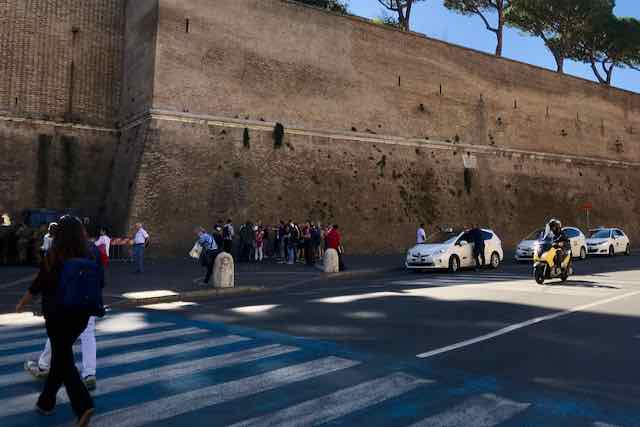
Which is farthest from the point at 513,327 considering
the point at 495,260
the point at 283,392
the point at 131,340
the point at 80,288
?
the point at 495,260

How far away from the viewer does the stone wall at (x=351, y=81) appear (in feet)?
70.7

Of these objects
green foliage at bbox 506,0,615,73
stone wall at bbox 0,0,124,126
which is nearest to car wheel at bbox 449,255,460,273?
stone wall at bbox 0,0,124,126

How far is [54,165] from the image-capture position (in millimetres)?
21672

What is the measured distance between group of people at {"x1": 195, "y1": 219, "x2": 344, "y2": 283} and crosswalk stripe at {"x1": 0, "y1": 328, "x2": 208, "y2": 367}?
8919 millimetres

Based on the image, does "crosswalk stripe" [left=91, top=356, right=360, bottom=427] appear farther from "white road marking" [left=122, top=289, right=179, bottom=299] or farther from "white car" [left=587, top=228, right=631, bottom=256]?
"white car" [left=587, top=228, right=631, bottom=256]

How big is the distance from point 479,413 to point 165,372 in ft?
9.57

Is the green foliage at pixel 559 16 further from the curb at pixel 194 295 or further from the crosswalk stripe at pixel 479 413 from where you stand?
the crosswalk stripe at pixel 479 413

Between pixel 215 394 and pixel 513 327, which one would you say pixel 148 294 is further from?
pixel 513 327

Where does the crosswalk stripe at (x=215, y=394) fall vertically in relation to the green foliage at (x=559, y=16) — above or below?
below

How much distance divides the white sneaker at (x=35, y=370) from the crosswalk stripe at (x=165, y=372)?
19.8 inches

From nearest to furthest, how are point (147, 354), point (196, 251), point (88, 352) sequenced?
1. point (88, 352)
2. point (147, 354)
3. point (196, 251)

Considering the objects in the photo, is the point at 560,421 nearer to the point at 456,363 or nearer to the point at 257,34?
the point at 456,363

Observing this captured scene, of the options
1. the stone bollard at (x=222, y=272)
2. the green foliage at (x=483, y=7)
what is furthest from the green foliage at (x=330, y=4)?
the stone bollard at (x=222, y=272)

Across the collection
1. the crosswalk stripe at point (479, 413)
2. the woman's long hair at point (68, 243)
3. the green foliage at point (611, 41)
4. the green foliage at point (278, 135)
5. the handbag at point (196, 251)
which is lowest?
the crosswalk stripe at point (479, 413)
